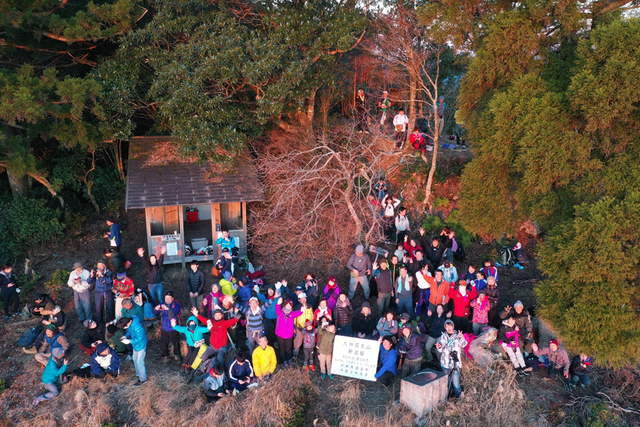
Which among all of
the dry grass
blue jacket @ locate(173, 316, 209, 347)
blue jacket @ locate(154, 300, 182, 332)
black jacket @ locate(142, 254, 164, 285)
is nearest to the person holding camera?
the dry grass

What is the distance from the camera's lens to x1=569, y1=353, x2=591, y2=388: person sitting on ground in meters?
8.41

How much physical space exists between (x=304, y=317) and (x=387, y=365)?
1.80 metres

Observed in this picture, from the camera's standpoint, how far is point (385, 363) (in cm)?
861

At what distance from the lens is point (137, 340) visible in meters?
8.52

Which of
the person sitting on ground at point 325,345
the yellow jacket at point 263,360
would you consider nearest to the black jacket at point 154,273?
the yellow jacket at point 263,360

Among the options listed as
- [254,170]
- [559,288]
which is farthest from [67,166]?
[559,288]

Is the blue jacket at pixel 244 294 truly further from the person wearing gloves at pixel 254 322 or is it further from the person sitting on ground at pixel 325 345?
the person sitting on ground at pixel 325 345

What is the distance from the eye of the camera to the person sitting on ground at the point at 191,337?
877 cm

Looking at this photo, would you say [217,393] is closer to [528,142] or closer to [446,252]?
[446,252]

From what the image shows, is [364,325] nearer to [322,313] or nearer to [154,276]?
[322,313]

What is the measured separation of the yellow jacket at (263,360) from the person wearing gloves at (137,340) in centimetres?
213

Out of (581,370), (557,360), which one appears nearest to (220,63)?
(557,360)

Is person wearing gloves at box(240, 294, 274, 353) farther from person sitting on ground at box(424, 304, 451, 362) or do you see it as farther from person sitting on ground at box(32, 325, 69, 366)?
person sitting on ground at box(32, 325, 69, 366)

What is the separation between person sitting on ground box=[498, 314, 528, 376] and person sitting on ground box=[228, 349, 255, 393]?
469 centimetres
